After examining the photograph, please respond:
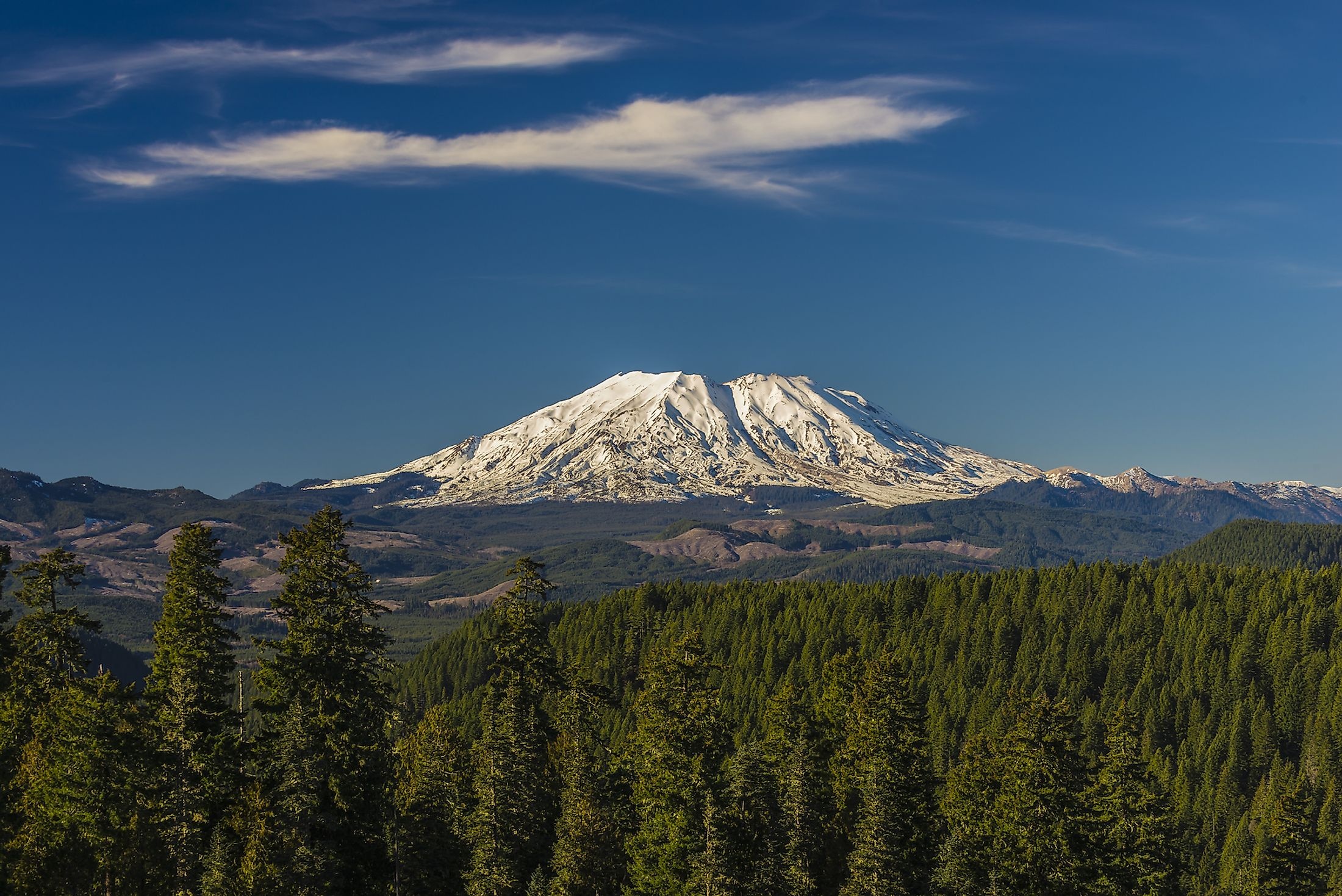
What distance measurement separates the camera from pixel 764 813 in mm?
62625

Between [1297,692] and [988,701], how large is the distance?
1715 inches

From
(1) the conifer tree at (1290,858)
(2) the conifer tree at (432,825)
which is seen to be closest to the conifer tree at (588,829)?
(2) the conifer tree at (432,825)

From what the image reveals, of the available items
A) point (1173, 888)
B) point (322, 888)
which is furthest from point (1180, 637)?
point (322, 888)

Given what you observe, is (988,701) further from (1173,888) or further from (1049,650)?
(1173,888)

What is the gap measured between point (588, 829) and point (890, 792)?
15618 millimetres

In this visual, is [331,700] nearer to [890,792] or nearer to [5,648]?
[5,648]

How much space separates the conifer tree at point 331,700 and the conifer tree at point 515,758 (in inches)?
276

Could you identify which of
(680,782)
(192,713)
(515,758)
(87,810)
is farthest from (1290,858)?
(87,810)

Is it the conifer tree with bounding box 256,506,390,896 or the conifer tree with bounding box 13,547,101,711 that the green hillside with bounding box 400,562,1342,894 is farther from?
the conifer tree with bounding box 256,506,390,896

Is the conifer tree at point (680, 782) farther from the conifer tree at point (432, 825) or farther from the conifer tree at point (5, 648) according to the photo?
the conifer tree at point (5, 648)

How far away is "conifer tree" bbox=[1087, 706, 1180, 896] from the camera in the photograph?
61750mm

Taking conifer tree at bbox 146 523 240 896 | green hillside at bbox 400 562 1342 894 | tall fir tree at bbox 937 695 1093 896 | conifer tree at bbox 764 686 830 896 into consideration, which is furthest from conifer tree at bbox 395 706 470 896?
green hillside at bbox 400 562 1342 894

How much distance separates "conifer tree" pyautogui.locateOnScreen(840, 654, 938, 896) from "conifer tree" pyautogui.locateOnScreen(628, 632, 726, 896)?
24.1 feet

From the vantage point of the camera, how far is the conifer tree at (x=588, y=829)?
2496 inches
